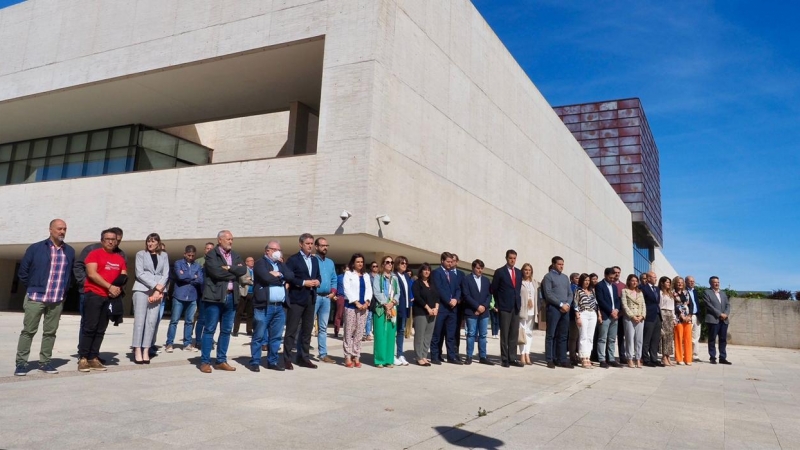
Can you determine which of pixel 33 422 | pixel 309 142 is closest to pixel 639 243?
pixel 309 142

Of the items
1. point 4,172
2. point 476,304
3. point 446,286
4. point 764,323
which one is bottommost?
point 764,323

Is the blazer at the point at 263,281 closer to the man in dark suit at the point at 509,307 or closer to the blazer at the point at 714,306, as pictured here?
the man in dark suit at the point at 509,307

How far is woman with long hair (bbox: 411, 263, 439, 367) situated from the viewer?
354 inches

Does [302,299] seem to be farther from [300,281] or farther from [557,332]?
[557,332]

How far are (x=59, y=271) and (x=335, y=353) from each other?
16.3 feet

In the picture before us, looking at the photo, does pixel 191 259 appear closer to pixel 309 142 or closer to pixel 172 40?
pixel 172 40

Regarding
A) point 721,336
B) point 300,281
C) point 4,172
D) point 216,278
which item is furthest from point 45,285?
point 4,172

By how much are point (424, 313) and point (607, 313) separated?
3.58 meters

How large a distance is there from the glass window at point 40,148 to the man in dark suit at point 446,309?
2245cm

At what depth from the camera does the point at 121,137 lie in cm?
2244

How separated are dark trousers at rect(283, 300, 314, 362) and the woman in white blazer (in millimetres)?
1843

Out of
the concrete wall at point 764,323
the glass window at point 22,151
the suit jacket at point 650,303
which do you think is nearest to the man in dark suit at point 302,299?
the suit jacket at point 650,303

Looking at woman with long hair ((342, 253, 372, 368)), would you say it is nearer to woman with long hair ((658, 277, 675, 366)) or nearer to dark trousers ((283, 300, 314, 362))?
dark trousers ((283, 300, 314, 362))

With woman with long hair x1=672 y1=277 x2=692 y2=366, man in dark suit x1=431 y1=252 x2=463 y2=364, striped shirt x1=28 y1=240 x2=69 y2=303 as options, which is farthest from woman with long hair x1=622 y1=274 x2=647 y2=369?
striped shirt x1=28 y1=240 x2=69 y2=303
